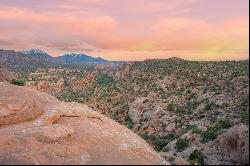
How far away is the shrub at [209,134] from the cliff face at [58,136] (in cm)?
2066

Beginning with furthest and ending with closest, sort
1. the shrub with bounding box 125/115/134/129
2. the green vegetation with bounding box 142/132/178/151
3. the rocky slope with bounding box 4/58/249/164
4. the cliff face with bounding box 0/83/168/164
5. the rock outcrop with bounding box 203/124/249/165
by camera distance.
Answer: the shrub with bounding box 125/115/134/129 < the green vegetation with bounding box 142/132/178/151 < the rocky slope with bounding box 4/58/249/164 < the rock outcrop with bounding box 203/124/249/165 < the cliff face with bounding box 0/83/168/164

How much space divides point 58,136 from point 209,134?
104ft

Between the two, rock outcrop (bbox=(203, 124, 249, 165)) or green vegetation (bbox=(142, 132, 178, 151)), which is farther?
green vegetation (bbox=(142, 132, 178, 151))

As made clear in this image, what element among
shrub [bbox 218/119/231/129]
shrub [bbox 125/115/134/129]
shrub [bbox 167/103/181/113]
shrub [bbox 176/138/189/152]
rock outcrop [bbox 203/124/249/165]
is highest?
rock outcrop [bbox 203/124/249/165]

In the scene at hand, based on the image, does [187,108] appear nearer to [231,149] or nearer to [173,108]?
[173,108]

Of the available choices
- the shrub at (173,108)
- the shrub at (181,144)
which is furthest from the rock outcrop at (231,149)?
the shrub at (173,108)

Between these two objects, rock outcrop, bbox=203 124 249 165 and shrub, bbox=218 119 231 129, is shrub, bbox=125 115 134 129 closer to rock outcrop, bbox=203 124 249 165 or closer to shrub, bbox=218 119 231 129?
shrub, bbox=218 119 231 129

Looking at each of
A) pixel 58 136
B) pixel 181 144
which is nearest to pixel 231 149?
pixel 58 136

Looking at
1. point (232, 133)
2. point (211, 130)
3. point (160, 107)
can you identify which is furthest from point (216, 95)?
point (232, 133)

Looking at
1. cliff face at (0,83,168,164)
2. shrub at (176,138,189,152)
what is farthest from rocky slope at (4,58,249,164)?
cliff face at (0,83,168,164)

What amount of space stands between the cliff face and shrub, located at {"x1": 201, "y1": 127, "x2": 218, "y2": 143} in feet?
67.8

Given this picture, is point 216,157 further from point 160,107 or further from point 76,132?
point 160,107

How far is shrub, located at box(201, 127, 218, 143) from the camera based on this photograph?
169 ft

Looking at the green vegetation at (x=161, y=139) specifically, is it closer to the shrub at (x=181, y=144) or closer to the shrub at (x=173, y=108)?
the shrub at (x=181, y=144)
